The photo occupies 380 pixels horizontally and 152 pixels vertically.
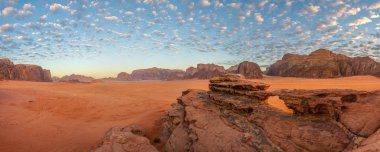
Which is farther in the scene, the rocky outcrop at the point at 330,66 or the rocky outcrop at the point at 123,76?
the rocky outcrop at the point at 123,76

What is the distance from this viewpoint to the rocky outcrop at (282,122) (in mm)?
6098

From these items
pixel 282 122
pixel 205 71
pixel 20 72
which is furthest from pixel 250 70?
pixel 20 72

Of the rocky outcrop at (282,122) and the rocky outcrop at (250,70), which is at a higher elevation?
the rocky outcrop at (250,70)

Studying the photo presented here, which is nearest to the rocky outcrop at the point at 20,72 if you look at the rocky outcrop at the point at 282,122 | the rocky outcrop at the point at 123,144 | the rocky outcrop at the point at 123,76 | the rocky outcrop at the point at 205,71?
the rocky outcrop at the point at 205,71

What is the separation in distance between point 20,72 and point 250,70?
67.1 metres

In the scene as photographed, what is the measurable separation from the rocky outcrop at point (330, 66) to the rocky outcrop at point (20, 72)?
257ft

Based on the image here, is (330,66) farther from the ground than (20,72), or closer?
farther from the ground

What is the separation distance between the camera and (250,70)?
208 feet

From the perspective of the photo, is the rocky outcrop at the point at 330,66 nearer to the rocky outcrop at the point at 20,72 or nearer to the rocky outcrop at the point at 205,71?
the rocky outcrop at the point at 205,71

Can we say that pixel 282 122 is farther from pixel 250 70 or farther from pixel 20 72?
pixel 20 72

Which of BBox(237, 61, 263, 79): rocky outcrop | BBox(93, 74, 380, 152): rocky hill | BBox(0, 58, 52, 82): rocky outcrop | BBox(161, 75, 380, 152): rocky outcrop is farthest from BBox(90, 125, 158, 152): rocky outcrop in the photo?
BBox(0, 58, 52, 82): rocky outcrop

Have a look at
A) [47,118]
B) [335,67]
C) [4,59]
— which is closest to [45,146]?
[47,118]

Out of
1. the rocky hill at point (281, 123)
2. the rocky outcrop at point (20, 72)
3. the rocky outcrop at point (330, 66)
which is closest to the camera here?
the rocky hill at point (281, 123)

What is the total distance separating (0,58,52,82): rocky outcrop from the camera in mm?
60625
